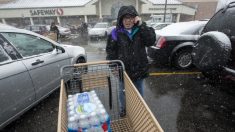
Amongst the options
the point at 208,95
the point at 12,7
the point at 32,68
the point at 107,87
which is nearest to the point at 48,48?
the point at 32,68

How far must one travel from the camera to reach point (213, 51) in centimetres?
319

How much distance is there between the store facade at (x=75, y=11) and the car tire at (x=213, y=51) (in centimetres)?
3641

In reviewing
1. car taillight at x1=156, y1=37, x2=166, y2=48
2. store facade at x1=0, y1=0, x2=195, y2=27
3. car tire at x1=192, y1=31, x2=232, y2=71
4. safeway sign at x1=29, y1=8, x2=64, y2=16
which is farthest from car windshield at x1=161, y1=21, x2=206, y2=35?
safeway sign at x1=29, y1=8, x2=64, y2=16

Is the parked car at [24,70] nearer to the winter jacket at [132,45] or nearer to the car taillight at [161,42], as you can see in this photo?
the winter jacket at [132,45]

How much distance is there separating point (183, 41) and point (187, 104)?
7.94ft

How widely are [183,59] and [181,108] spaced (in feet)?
8.12

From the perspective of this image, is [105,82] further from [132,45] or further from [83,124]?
[83,124]

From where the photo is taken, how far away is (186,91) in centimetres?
462

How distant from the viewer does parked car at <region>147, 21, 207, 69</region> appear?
5.71 metres

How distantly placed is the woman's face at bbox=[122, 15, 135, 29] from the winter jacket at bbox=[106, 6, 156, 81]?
50 mm

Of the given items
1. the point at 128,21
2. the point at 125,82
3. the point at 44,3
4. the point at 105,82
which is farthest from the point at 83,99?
the point at 44,3

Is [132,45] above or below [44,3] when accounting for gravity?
below

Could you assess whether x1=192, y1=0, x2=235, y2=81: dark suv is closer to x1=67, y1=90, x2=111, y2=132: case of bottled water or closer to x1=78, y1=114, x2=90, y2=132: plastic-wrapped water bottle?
x1=67, y1=90, x2=111, y2=132: case of bottled water

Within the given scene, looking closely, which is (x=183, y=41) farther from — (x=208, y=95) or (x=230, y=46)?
(x=230, y=46)
